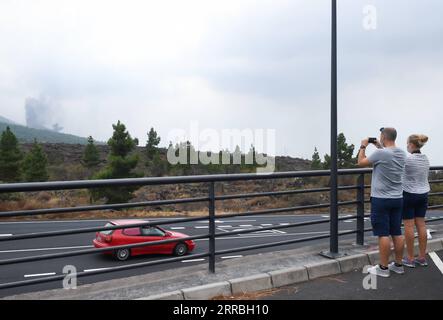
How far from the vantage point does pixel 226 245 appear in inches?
773

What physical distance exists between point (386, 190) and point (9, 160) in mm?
39888

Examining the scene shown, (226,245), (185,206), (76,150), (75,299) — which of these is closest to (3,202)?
(185,206)

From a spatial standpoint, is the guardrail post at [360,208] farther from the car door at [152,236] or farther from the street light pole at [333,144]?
the car door at [152,236]

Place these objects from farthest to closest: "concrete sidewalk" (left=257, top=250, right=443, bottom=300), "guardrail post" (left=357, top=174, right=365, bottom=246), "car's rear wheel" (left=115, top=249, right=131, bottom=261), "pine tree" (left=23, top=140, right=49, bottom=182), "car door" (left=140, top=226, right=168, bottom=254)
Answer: "pine tree" (left=23, top=140, right=49, bottom=182)
"car's rear wheel" (left=115, top=249, right=131, bottom=261)
"car door" (left=140, top=226, right=168, bottom=254)
"guardrail post" (left=357, top=174, right=365, bottom=246)
"concrete sidewalk" (left=257, top=250, right=443, bottom=300)

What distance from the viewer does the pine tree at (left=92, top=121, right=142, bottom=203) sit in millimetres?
31109

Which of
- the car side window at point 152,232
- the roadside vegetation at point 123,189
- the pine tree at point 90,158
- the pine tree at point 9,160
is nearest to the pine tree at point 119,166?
the roadside vegetation at point 123,189

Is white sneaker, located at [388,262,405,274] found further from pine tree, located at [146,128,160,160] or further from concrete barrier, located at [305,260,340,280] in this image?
pine tree, located at [146,128,160,160]

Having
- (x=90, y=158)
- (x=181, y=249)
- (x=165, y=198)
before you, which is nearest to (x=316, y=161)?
(x=165, y=198)

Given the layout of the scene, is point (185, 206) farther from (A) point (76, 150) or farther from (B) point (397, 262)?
→ (A) point (76, 150)

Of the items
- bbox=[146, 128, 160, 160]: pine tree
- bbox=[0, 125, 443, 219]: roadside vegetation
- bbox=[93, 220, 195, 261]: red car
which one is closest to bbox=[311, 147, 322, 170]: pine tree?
bbox=[0, 125, 443, 219]: roadside vegetation

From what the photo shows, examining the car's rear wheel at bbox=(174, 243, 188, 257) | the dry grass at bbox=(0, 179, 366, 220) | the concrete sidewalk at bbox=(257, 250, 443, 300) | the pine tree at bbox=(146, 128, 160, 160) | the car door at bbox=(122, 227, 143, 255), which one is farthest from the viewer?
the pine tree at bbox=(146, 128, 160, 160)

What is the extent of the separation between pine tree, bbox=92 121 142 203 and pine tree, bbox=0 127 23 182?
10.3 meters

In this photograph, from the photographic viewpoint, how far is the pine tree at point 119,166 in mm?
31109

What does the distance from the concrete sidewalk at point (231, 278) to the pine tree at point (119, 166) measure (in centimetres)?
2472
